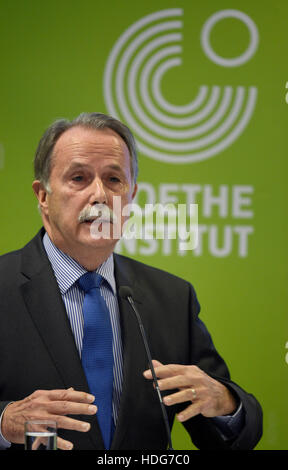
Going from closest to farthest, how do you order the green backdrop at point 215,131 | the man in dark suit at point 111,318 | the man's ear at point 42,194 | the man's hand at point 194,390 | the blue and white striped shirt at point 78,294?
the man's hand at point 194,390 < the man in dark suit at point 111,318 < the blue and white striped shirt at point 78,294 < the man's ear at point 42,194 < the green backdrop at point 215,131

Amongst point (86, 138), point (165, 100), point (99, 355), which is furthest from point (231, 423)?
point (165, 100)

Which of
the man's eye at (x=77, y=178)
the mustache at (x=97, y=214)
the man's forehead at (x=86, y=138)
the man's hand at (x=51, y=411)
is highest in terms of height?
the man's forehead at (x=86, y=138)

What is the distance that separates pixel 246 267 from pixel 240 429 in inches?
46.7

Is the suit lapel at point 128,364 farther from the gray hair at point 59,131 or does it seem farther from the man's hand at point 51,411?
the gray hair at point 59,131

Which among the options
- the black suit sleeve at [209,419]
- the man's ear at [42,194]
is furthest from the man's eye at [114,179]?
the black suit sleeve at [209,419]

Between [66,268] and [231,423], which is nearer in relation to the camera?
[231,423]

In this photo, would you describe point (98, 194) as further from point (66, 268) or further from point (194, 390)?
point (194, 390)

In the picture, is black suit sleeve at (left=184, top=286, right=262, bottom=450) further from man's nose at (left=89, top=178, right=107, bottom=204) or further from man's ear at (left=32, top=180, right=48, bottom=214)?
man's ear at (left=32, top=180, right=48, bottom=214)

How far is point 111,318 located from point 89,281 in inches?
7.0

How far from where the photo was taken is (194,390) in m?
2.32

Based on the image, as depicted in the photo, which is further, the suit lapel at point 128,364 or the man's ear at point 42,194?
the man's ear at point 42,194

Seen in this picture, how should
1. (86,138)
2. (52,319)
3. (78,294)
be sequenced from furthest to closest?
(86,138) < (78,294) < (52,319)

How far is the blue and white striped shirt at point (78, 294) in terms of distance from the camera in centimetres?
261
